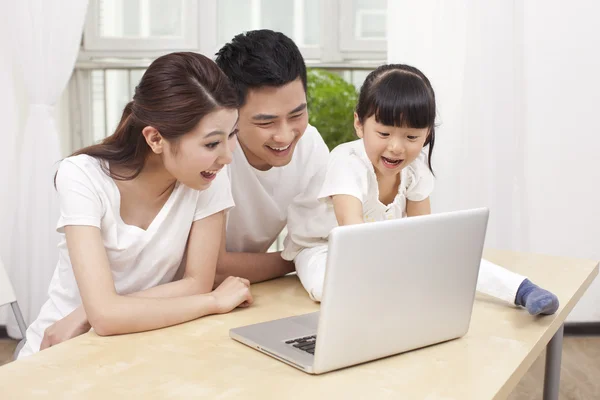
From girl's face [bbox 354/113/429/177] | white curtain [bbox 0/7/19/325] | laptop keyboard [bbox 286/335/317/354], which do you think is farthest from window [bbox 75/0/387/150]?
laptop keyboard [bbox 286/335/317/354]

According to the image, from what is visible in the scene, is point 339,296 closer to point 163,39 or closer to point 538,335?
point 538,335

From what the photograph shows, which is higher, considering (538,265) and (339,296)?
(339,296)

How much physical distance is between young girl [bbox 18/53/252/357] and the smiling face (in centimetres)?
12

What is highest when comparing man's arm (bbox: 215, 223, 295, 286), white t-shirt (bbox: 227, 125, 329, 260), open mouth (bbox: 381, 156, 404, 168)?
open mouth (bbox: 381, 156, 404, 168)

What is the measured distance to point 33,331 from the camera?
1.63m

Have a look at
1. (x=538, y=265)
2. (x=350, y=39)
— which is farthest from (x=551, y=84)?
(x=538, y=265)

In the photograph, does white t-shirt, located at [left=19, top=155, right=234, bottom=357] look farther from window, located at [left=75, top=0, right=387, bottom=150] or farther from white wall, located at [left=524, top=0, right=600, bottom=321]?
window, located at [left=75, top=0, right=387, bottom=150]

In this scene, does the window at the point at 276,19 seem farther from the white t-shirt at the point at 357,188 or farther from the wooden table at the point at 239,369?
the wooden table at the point at 239,369

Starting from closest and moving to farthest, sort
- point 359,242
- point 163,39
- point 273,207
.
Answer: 1. point 359,242
2. point 273,207
3. point 163,39

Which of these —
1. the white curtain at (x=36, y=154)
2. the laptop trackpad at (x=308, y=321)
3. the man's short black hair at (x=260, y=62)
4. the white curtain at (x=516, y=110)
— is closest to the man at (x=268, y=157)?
the man's short black hair at (x=260, y=62)

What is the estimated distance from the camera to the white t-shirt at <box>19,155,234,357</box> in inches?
56.1

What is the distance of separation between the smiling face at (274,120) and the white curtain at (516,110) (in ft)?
4.67

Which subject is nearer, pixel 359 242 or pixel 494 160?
pixel 359 242

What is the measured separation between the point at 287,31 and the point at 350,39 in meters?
0.32
